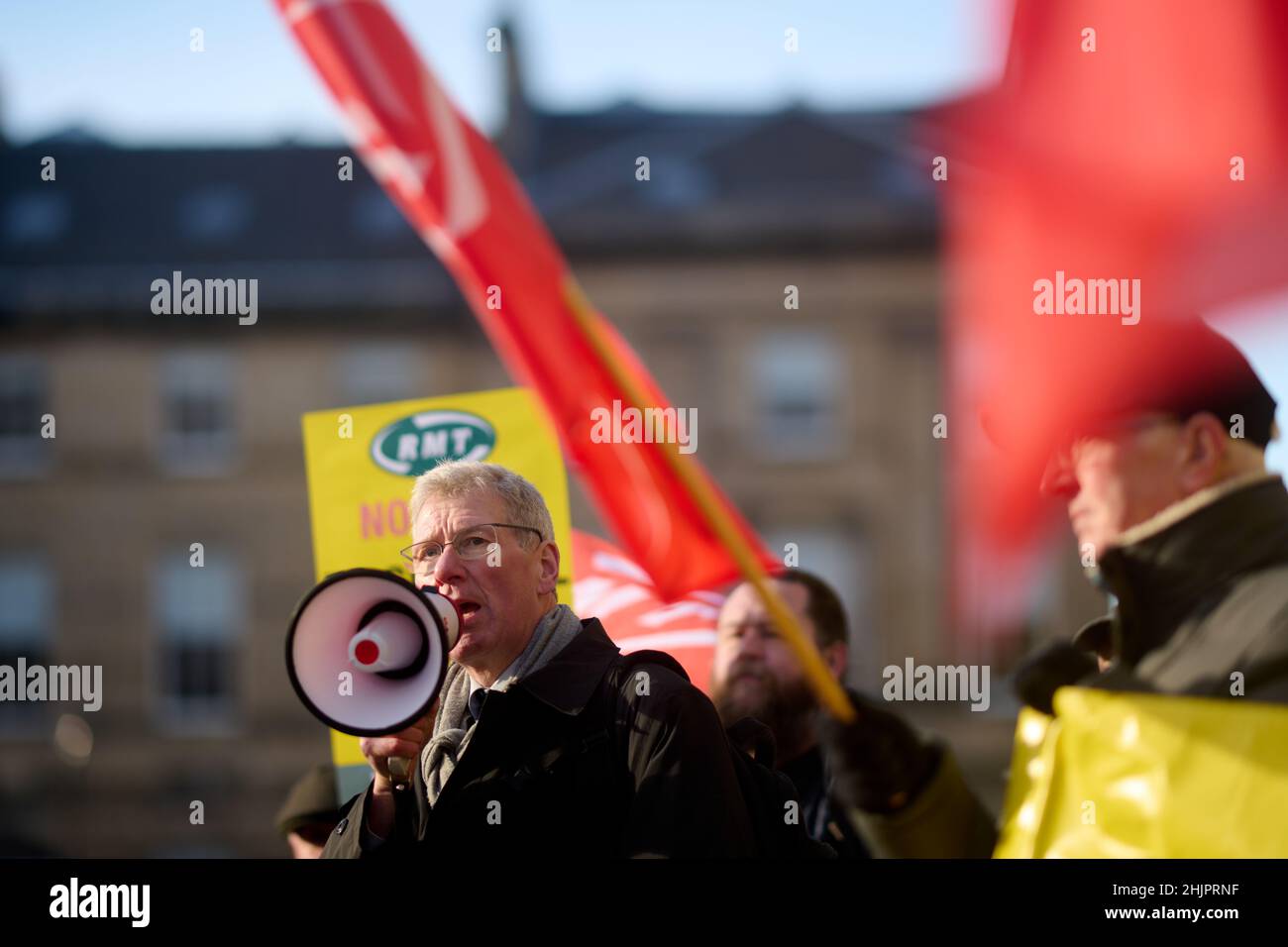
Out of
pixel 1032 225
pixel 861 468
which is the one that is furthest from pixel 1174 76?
pixel 861 468

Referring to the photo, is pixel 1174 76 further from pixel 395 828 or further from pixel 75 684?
pixel 75 684

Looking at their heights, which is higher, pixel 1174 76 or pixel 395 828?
pixel 1174 76

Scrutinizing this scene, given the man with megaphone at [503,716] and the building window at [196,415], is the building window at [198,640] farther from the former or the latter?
the man with megaphone at [503,716]

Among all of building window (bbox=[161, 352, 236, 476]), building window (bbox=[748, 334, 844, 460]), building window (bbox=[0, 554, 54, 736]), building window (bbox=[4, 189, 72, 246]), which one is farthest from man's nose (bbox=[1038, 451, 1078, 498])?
building window (bbox=[4, 189, 72, 246])

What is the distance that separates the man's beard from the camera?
3607mm

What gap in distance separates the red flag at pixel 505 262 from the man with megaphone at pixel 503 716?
35.0 inches

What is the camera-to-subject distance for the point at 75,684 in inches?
792

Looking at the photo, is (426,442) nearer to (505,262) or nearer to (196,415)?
(505,262)

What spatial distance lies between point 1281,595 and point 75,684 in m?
19.1

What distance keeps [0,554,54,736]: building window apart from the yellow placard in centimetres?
2324

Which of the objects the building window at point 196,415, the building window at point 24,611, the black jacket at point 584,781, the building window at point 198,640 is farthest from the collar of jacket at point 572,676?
the building window at point 24,611

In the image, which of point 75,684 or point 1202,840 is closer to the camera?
point 1202,840
